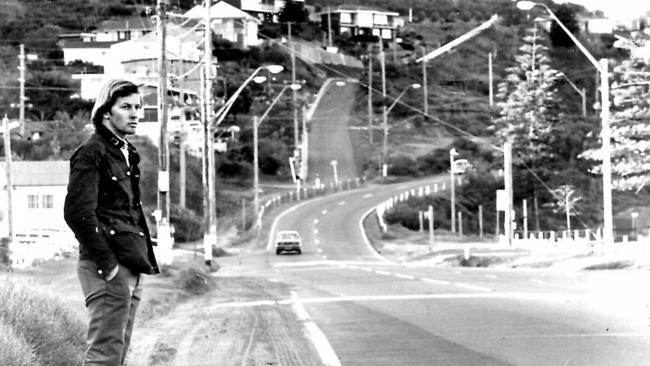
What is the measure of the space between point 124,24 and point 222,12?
1248 inches

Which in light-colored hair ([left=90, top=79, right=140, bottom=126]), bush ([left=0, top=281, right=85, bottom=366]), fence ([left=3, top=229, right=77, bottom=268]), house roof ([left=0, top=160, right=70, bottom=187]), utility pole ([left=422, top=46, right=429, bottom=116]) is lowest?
fence ([left=3, top=229, right=77, bottom=268])

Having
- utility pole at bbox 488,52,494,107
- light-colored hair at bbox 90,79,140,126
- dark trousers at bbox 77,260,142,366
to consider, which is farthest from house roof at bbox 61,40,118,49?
dark trousers at bbox 77,260,142,366

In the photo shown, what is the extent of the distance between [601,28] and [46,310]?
63.6 meters

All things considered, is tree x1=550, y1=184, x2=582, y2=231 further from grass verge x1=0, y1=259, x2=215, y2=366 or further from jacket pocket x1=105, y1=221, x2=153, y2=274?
jacket pocket x1=105, y1=221, x2=153, y2=274

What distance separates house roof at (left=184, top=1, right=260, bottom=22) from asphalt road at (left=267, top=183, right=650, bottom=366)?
803 inches

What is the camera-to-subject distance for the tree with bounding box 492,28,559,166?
2975 inches

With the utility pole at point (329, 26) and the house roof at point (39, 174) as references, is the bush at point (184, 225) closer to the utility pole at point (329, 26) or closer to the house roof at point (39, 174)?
the house roof at point (39, 174)

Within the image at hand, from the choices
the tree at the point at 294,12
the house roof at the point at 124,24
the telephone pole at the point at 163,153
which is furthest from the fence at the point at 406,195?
the telephone pole at the point at 163,153

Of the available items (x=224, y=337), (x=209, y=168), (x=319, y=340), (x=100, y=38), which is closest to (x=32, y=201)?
(x=100, y=38)

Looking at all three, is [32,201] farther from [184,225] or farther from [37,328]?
[37,328]

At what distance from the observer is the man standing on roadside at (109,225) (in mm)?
7617

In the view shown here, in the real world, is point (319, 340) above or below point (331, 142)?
below

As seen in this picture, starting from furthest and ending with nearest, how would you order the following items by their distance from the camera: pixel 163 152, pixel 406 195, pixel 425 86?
1. pixel 406 195
2. pixel 425 86
3. pixel 163 152

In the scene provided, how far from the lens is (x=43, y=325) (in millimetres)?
10703
